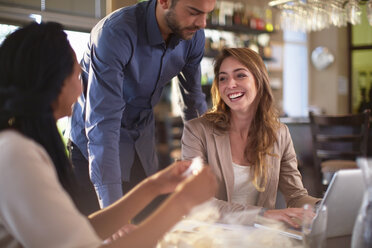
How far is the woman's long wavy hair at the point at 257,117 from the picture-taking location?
74.9 inches

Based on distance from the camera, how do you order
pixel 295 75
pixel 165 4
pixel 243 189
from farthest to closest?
pixel 295 75
pixel 243 189
pixel 165 4

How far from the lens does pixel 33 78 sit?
0.93 m

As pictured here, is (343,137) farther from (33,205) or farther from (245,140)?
(33,205)

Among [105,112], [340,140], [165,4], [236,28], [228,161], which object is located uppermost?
[236,28]

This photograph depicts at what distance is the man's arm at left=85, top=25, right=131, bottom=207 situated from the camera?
162 centimetres

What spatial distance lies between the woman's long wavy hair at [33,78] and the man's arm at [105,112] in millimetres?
623

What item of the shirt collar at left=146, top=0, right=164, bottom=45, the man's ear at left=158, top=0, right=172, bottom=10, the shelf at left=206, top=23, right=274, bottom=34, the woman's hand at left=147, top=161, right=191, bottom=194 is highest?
the shelf at left=206, top=23, right=274, bottom=34

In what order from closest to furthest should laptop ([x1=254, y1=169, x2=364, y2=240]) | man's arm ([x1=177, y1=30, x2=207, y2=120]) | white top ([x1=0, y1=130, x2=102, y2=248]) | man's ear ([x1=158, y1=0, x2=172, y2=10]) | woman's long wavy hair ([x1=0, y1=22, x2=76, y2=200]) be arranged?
1. white top ([x1=0, y1=130, x2=102, y2=248])
2. woman's long wavy hair ([x1=0, y1=22, x2=76, y2=200])
3. laptop ([x1=254, y1=169, x2=364, y2=240])
4. man's ear ([x1=158, y1=0, x2=172, y2=10])
5. man's arm ([x1=177, y1=30, x2=207, y2=120])

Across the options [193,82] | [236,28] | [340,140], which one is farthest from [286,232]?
[236,28]

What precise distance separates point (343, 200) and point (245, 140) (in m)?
0.95

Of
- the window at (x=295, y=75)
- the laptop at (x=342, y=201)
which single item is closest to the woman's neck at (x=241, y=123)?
the laptop at (x=342, y=201)

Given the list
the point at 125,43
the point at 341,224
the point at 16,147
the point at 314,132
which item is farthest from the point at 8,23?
the point at 314,132

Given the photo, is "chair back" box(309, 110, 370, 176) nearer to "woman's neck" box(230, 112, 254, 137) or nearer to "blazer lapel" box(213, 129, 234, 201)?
"woman's neck" box(230, 112, 254, 137)

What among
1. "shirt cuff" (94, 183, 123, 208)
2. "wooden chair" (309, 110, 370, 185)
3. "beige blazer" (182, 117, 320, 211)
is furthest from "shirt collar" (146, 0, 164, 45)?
"wooden chair" (309, 110, 370, 185)
